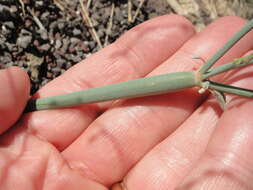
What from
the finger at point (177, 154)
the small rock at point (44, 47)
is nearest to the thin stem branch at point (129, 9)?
the small rock at point (44, 47)

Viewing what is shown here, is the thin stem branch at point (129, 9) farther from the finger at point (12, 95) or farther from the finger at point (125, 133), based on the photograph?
the finger at point (12, 95)

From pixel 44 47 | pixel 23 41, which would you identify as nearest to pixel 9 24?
pixel 23 41

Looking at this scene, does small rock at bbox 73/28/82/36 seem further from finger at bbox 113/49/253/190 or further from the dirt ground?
finger at bbox 113/49/253/190

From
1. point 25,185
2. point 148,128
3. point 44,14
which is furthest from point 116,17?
point 25,185

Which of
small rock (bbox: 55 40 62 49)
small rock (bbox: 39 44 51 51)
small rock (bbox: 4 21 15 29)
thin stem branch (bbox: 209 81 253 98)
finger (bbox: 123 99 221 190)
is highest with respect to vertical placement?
small rock (bbox: 4 21 15 29)

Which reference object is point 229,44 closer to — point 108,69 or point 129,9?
point 108,69

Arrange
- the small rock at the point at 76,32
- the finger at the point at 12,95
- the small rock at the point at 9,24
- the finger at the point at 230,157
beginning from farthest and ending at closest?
the small rock at the point at 76,32
the small rock at the point at 9,24
the finger at the point at 12,95
the finger at the point at 230,157

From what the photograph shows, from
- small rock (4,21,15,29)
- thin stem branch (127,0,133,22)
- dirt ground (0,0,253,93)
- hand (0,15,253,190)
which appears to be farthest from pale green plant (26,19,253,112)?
thin stem branch (127,0,133,22)

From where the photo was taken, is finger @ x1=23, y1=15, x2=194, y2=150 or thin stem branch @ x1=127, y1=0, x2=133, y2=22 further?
thin stem branch @ x1=127, y1=0, x2=133, y2=22
